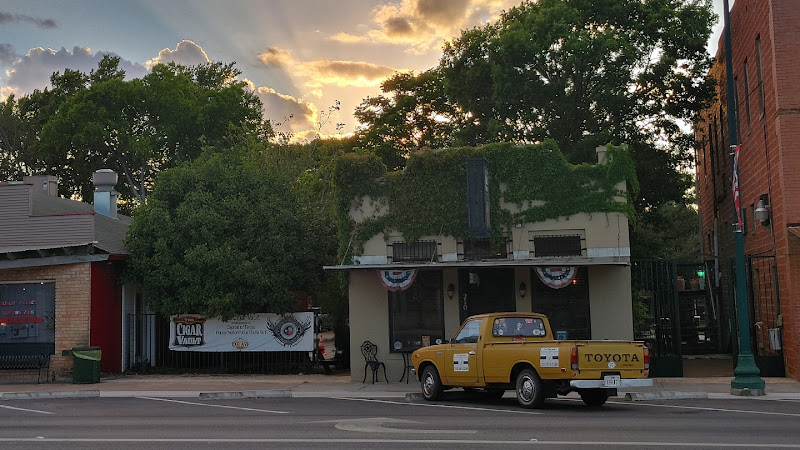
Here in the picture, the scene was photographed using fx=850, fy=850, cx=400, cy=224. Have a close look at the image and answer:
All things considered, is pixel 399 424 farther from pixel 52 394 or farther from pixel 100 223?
pixel 100 223

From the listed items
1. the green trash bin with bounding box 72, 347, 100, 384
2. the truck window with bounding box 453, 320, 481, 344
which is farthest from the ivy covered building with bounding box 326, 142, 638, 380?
the green trash bin with bounding box 72, 347, 100, 384

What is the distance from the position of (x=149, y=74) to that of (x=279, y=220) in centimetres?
3170

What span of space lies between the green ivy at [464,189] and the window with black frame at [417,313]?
1283 millimetres

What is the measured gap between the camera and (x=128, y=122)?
51.7 m

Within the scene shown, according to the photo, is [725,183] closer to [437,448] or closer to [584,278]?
[584,278]

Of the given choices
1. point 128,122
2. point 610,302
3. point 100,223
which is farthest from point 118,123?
point 610,302

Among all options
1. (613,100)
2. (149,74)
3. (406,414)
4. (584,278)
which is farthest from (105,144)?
(406,414)

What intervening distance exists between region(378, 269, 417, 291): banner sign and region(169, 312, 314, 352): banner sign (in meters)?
3.62

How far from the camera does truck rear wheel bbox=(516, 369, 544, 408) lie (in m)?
14.9

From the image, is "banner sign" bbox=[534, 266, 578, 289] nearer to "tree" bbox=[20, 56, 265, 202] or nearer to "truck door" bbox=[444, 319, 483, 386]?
"truck door" bbox=[444, 319, 483, 386]

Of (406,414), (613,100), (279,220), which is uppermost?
(613,100)

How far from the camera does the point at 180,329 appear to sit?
982 inches

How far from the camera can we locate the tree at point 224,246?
79.3ft

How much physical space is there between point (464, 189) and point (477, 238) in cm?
135
